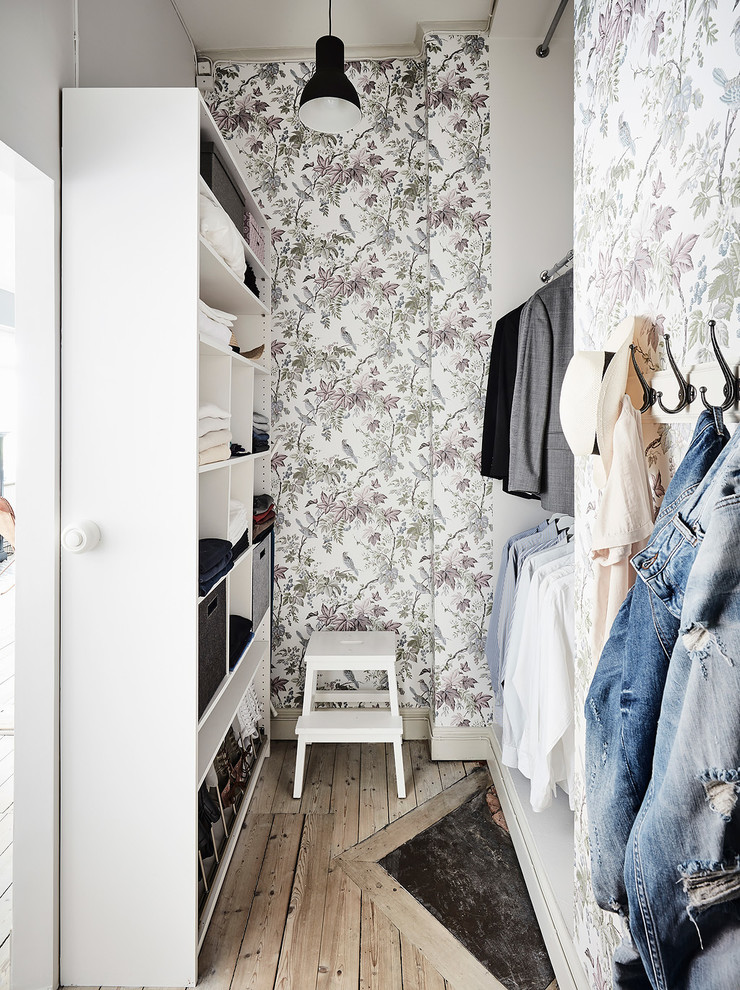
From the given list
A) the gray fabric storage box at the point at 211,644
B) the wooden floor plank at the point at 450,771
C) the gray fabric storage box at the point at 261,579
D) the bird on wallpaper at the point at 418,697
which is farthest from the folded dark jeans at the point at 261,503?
the wooden floor plank at the point at 450,771

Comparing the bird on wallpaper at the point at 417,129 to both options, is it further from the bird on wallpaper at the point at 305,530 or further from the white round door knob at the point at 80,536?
the white round door knob at the point at 80,536

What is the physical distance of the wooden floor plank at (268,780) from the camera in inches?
95.3

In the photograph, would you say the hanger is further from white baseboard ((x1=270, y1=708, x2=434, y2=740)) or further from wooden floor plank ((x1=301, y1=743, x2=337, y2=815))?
Result: white baseboard ((x1=270, y1=708, x2=434, y2=740))

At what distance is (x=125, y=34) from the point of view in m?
1.92

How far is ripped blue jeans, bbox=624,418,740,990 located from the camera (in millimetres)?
623

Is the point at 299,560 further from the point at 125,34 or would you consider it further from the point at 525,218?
the point at 125,34

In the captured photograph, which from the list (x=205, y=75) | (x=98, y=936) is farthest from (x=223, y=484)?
(x=205, y=75)

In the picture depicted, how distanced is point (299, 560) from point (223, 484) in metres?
0.95

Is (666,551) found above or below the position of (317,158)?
below

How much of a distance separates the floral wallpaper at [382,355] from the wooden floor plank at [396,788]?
235 millimetres

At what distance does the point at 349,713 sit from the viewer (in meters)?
Result: 2.63

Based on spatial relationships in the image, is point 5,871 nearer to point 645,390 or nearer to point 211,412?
point 211,412

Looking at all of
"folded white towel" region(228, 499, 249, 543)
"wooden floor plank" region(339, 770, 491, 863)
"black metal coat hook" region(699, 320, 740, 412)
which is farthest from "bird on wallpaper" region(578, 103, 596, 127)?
"wooden floor plank" region(339, 770, 491, 863)

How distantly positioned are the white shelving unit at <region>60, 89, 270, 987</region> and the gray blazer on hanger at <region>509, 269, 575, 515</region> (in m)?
1.08
